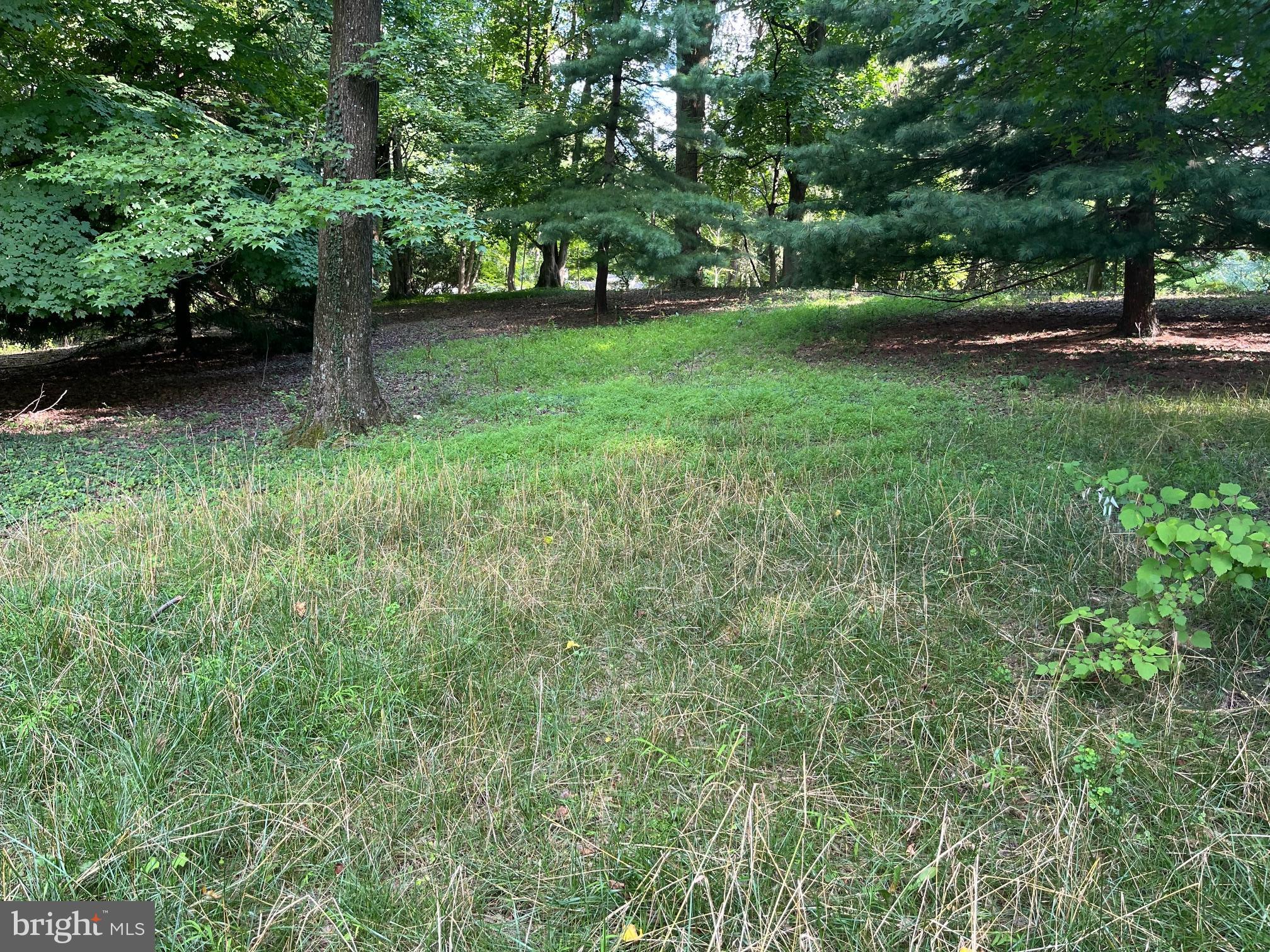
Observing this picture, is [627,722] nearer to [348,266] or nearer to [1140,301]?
[348,266]

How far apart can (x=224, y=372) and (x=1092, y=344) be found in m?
13.0

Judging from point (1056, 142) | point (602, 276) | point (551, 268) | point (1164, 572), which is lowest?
point (1164, 572)

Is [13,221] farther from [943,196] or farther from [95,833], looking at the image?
[943,196]

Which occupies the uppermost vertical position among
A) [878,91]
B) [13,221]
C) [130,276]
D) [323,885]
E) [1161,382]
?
[878,91]

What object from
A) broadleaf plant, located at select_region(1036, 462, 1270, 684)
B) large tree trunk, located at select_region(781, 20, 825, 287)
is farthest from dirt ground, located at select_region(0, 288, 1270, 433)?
broadleaf plant, located at select_region(1036, 462, 1270, 684)

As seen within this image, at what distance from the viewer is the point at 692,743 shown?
2.54 meters

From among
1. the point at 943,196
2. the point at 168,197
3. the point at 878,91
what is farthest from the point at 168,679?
the point at 878,91

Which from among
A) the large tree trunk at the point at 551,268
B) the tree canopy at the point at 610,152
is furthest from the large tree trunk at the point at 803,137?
the large tree trunk at the point at 551,268

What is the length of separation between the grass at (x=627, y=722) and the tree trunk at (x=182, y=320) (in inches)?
314

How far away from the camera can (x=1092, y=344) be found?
9328mm

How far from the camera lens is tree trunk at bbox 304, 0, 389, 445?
7.22 metres

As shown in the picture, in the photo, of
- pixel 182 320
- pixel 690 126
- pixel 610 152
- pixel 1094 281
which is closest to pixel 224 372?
pixel 182 320

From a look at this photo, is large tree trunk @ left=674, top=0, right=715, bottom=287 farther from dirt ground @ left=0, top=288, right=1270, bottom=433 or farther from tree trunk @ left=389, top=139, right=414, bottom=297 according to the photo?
tree trunk @ left=389, top=139, right=414, bottom=297

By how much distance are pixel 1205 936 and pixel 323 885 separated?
2.32m
